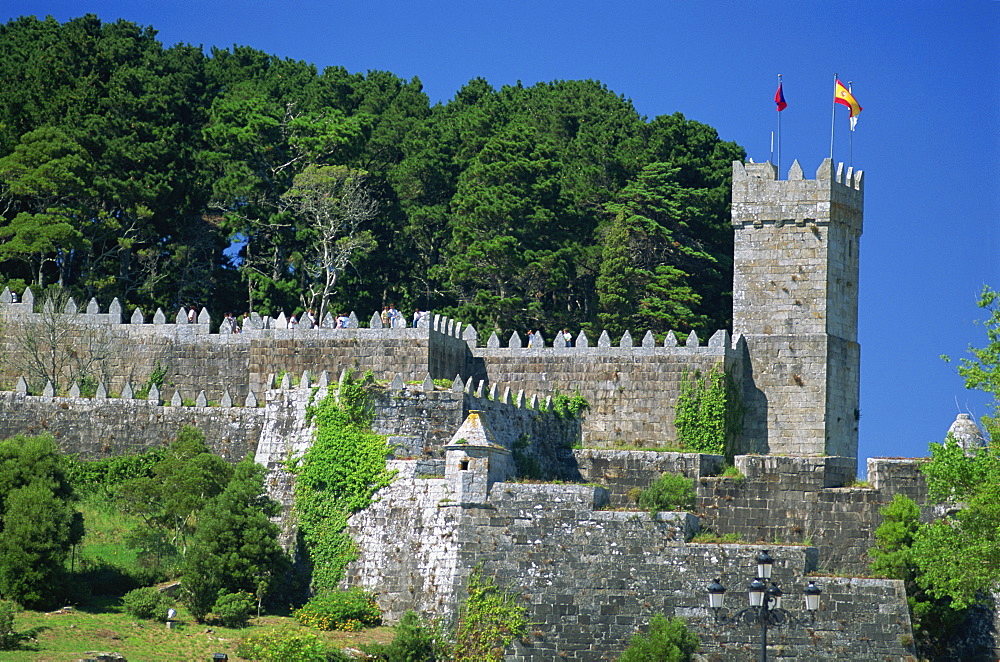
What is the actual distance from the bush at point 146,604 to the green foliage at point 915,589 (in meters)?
16.6

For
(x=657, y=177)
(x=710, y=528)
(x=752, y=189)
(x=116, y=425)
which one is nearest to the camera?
(x=710, y=528)

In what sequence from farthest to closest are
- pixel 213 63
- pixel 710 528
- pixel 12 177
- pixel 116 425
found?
pixel 213 63
pixel 12 177
pixel 116 425
pixel 710 528

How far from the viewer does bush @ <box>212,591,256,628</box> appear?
4331 centimetres

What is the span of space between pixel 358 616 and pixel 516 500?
14.8ft

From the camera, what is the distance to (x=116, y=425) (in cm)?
5350

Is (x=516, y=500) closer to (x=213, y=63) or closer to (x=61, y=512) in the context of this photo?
(x=61, y=512)

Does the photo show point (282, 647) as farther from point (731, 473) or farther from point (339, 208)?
point (339, 208)

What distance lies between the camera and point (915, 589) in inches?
1773

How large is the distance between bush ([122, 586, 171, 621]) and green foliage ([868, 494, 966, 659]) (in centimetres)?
1656

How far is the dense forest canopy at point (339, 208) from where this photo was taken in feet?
217

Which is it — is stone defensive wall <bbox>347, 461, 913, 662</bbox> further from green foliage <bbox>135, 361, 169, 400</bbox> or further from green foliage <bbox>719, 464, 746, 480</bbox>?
green foliage <bbox>135, 361, 169, 400</bbox>

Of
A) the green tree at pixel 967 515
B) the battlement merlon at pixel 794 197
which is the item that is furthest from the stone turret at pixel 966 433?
the battlement merlon at pixel 794 197

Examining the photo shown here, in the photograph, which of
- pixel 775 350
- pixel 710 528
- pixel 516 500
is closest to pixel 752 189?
pixel 775 350

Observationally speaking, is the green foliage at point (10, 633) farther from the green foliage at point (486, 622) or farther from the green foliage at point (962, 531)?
the green foliage at point (962, 531)
